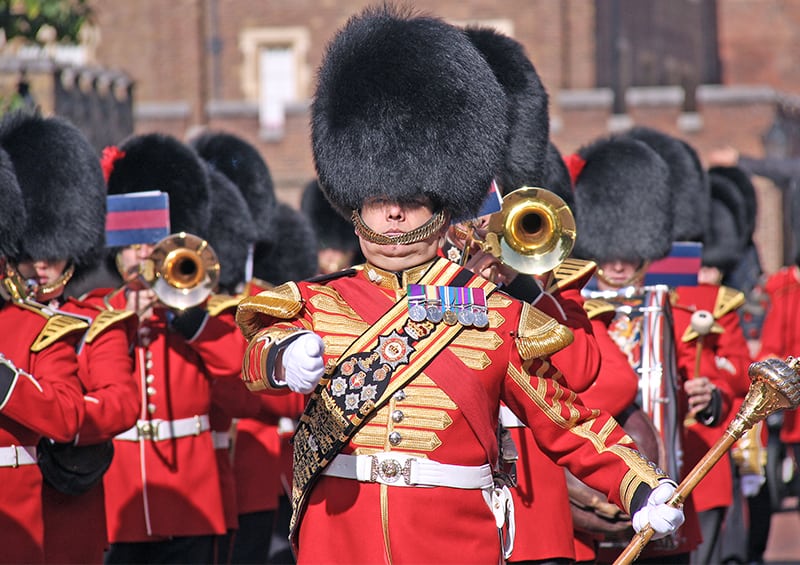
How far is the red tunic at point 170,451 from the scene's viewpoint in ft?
18.6

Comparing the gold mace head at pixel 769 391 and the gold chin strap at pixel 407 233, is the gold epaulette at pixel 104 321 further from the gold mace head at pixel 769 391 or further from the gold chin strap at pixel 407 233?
the gold mace head at pixel 769 391

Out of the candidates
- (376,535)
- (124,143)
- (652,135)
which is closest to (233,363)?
(124,143)

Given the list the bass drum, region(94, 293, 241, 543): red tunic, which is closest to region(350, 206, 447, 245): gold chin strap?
the bass drum

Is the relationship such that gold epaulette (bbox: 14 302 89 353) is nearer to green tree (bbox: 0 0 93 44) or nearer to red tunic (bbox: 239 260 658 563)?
red tunic (bbox: 239 260 658 563)

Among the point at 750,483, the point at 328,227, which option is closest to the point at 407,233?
the point at 750,483

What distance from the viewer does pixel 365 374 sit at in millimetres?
3561

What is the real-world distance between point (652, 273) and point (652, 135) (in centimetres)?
131

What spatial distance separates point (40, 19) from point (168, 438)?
4.37 metres

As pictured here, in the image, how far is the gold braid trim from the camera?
3629 millimetres

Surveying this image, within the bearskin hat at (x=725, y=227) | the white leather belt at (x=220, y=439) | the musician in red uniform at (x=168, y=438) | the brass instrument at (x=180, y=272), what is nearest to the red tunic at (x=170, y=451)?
the musician in red uniform at (x=168, y=438)

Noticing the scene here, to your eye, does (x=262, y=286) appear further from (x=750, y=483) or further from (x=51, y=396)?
(x=51, y=396)

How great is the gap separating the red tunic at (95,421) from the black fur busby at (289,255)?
384 cm

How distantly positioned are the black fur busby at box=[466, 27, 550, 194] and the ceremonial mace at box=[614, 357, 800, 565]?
153cm

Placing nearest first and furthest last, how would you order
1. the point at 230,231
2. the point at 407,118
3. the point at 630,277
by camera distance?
the point at 407,118
the point at 630,277
the point at 230,231
